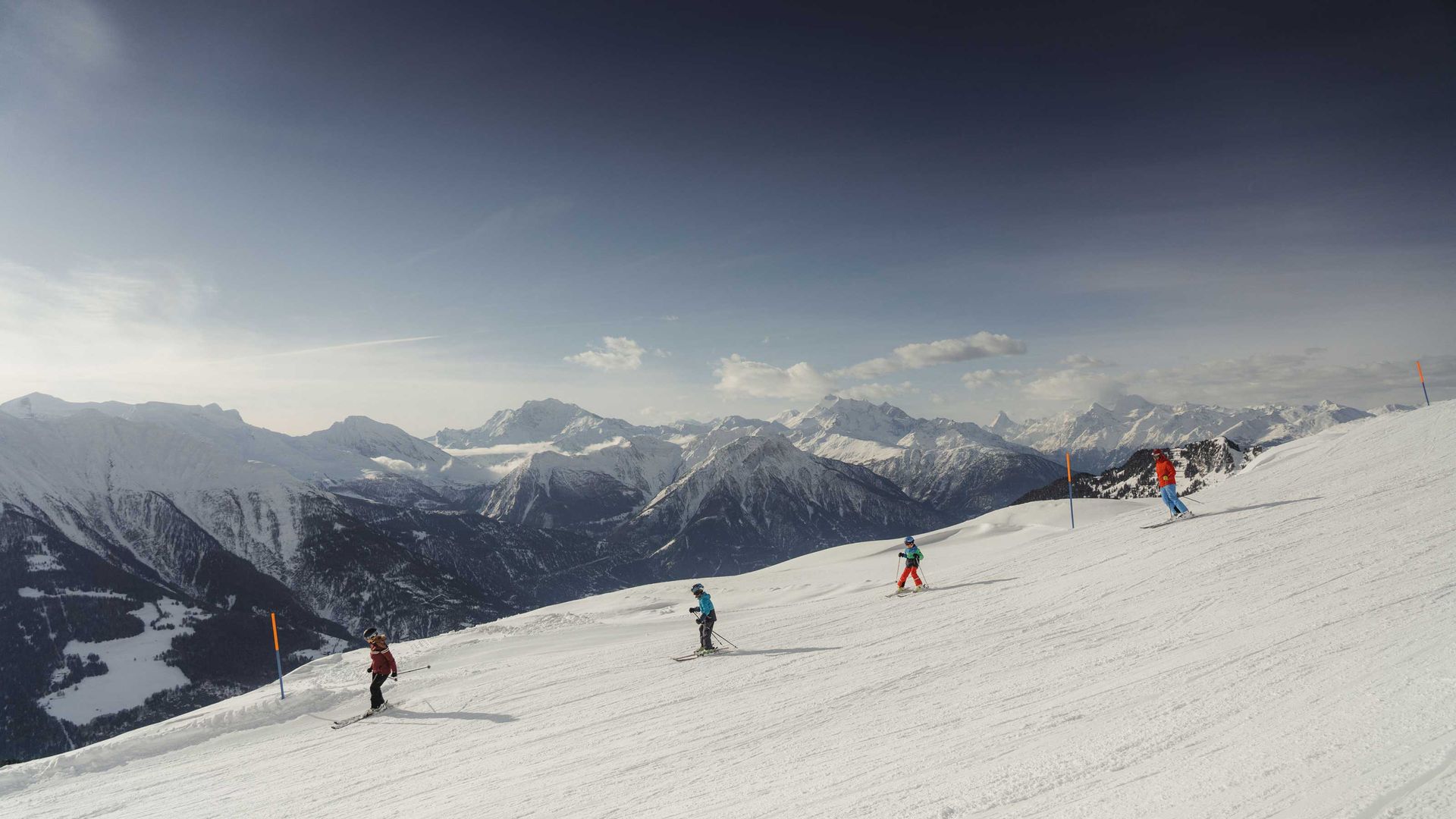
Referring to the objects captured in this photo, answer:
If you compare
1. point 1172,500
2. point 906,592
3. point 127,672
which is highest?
point 1172,500

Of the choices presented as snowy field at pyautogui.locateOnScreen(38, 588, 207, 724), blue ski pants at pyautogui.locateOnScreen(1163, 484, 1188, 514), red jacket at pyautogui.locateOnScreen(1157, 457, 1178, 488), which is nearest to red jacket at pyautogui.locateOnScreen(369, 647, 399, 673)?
red jacket at pyautogui.locateOnScreen(1157, 457, 1178, 488)

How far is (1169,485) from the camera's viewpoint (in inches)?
856

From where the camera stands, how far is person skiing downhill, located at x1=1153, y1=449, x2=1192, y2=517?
21.5 m

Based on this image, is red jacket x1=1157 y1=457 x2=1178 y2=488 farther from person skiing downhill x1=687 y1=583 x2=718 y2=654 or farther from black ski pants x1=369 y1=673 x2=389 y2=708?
black ski pants x1=369 y1=673 x2=389 y2=708

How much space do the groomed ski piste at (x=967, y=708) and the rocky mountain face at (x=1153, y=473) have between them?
89441mm

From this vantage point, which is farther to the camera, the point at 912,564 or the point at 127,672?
the point at 127,672

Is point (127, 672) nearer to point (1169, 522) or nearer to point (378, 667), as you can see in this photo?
point (378, 667)

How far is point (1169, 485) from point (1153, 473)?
311 ft

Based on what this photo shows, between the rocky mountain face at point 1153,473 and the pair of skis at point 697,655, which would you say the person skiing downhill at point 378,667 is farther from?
the rocky mountain face at point 1153,473

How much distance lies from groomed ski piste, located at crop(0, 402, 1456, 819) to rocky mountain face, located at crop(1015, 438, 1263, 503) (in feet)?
293

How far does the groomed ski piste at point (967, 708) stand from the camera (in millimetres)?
7191

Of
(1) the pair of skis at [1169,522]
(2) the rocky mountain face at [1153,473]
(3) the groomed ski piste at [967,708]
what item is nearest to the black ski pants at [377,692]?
(3) the groomed ski piste at [967,708]

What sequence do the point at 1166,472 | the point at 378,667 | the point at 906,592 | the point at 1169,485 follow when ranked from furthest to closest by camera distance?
1. the point at 1169,485
2. the point at 1166,472
3. the point at 906,592
4. the point at 378,667

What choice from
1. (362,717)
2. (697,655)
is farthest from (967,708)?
(362,717)
